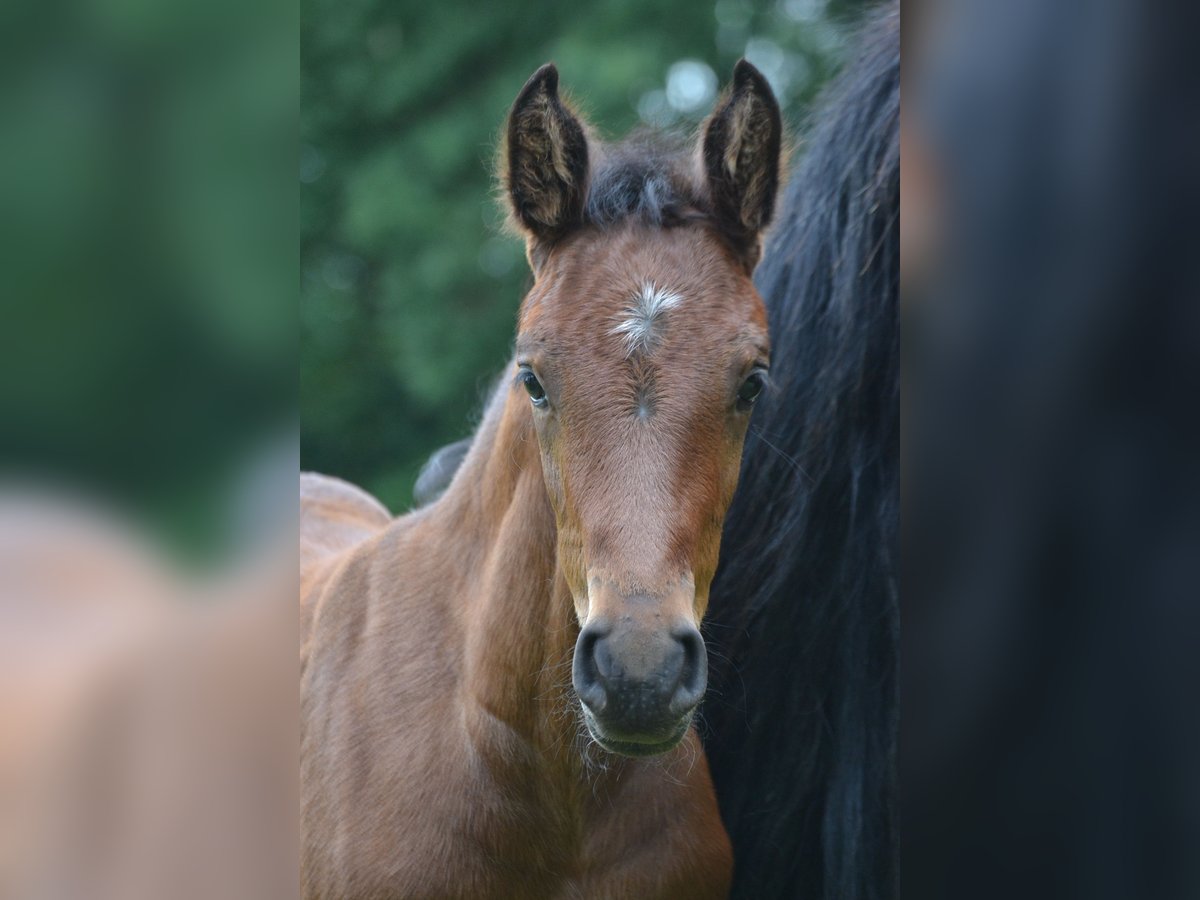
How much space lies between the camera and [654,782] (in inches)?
69.7

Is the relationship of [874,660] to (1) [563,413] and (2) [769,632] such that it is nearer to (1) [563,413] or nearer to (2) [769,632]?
(2) [769,632]

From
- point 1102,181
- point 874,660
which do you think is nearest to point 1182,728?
point 1102,181

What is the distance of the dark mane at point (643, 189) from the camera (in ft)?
5.45

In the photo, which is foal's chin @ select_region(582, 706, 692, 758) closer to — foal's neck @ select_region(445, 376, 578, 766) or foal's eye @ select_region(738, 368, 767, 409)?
foal's neck @ select_region(445, 376, 578, 766)

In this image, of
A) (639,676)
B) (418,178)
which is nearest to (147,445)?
(639,676)

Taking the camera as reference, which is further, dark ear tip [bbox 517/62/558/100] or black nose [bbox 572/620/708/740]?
dark ear tip [bbox 517/62/558/100]

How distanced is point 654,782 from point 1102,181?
123 centimetres

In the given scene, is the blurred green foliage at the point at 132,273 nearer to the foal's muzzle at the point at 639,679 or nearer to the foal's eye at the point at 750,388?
the foal's muzzle at the point at 639,679

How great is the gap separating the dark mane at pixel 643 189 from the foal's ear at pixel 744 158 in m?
0.03

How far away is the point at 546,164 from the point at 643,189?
15 centimetres

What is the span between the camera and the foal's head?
139cm

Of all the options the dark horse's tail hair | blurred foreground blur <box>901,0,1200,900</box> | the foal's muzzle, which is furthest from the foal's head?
blurred foreground blur <box>901,0,1200,900</box>

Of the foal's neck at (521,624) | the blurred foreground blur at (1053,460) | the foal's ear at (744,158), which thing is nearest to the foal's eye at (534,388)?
the foal's neck at (521,624)

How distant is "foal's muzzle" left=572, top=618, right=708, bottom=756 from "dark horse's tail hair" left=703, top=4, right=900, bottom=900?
545mm
